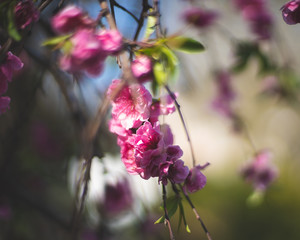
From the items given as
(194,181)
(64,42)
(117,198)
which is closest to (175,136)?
(117,198)

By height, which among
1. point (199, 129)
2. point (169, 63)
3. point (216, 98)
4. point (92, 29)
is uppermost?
point (92, 29)

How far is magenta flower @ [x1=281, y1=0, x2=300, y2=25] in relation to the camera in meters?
0.67

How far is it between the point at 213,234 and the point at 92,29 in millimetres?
3367

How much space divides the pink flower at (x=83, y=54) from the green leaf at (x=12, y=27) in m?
0.10

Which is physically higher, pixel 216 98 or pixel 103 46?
pixel 103 46

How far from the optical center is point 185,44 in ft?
2.19

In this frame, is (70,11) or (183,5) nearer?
(70,11)

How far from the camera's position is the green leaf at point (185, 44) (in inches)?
25.9

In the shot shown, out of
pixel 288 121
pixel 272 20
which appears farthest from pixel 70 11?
pixel 288 121

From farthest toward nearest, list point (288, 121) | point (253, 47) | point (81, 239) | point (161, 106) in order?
point (288, 121), point (81, 239), point (253, 47), point (161, 106)

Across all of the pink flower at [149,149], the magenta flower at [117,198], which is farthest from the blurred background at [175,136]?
the pink flower at [149,149]

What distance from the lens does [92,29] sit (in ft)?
2.01

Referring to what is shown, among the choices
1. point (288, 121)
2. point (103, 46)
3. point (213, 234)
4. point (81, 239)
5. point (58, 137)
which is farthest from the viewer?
point (288, 121)

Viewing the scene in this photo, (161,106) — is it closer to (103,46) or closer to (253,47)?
(103,46)
